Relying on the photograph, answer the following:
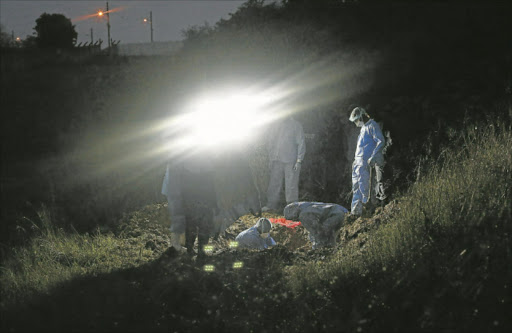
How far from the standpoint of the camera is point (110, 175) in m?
13.1

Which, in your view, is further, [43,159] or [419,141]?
[43,159]

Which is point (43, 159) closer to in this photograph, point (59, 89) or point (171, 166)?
point (59, 89)

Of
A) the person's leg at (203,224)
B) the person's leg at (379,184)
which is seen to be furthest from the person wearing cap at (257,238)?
the person's leg at (379,184)

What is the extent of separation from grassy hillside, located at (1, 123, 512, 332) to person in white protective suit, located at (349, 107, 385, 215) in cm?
221

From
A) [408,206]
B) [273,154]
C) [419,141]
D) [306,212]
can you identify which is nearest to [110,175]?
[273,154]

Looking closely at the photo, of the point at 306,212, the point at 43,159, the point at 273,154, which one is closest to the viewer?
the point at 306,212

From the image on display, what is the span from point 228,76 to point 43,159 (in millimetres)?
14799

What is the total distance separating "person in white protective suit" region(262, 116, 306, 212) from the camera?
32.7ft

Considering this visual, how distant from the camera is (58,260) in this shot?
5.23 m

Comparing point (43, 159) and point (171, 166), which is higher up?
point (171, 166)

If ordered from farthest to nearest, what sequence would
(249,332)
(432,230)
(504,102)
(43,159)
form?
1. (43,159)
2. (504,102)
3. (432,230)
4. (249,332)

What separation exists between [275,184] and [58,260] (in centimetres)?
585

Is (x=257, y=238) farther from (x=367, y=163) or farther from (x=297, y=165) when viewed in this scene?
(x=297, y=165)

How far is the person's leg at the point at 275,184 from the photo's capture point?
1018cm
